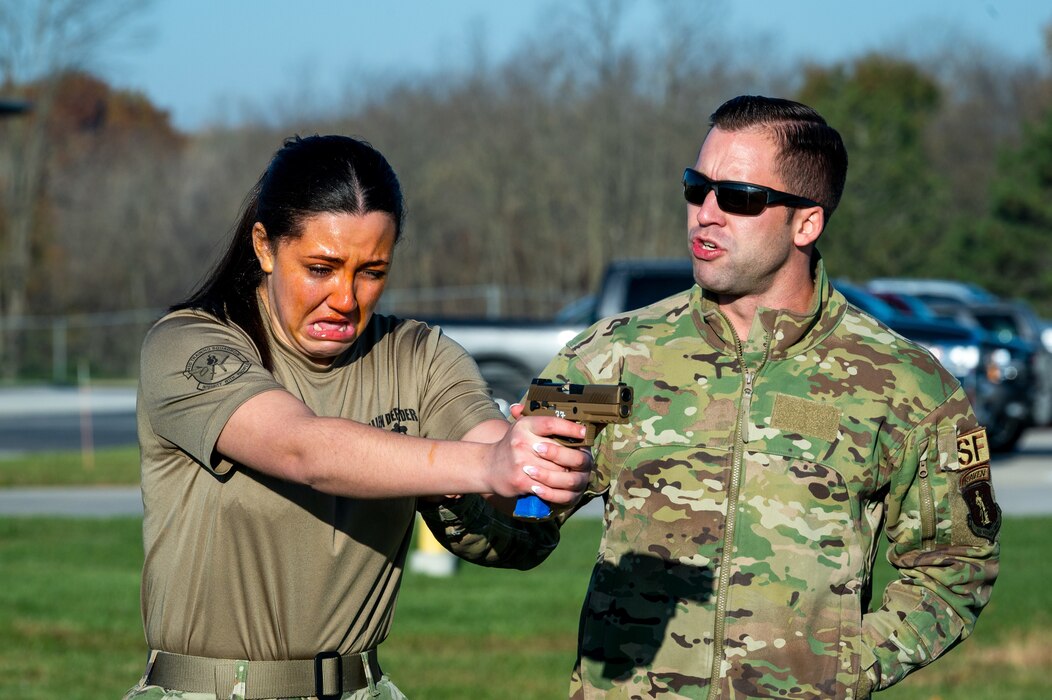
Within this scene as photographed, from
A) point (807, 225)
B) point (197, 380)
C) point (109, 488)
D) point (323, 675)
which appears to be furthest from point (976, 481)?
point (109, 488)

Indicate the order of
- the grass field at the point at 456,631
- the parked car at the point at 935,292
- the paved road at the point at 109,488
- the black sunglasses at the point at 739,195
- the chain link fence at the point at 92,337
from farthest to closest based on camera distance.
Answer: the chain link fence at the point at 92,337, the parked car at the point at 935,292, the paved road at the point at 109,488, the grass field at the point at 456,631, the black sunglasses at the point at 739,195

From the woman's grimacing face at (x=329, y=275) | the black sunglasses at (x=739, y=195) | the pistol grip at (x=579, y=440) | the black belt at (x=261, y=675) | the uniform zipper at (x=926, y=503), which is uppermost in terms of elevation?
the black sunglasses at (x=739, y=195)

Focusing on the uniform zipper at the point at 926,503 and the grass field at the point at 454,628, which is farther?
the grass field at the point at 454,628

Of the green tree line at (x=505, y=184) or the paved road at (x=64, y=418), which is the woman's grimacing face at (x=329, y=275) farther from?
the green tree line at (x=505, y=184)

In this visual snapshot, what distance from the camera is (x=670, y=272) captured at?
16.8 meters

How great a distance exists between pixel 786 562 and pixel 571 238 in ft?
141

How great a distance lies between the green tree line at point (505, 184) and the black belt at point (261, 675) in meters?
39.3

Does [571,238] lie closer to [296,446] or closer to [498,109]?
[498,109]

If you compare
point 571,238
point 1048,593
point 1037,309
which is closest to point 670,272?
point 1048,593

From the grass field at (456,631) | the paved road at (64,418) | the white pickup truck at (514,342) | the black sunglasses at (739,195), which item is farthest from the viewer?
the paved road at (64,418)

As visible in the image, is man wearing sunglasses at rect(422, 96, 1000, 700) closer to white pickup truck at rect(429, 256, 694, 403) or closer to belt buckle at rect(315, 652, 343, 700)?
belt buckle at rect(315, 652, 343, 700)

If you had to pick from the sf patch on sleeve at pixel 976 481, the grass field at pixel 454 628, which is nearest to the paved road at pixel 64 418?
the grass field at pixel 454 628

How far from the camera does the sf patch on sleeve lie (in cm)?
346

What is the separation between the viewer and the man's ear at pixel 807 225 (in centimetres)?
365
